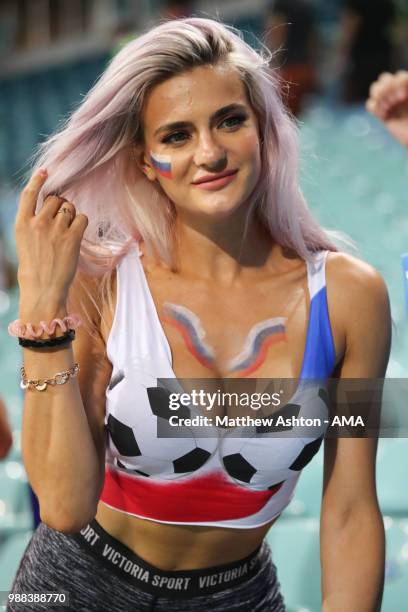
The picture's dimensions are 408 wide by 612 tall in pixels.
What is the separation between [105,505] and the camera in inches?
62.9

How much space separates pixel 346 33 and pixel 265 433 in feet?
22.0

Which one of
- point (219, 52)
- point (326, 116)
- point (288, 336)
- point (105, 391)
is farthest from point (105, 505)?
point (326, 116)

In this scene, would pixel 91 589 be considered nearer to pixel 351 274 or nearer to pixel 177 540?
pixel 177 540

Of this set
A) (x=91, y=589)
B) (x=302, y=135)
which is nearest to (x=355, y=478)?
(x=91, y=589)

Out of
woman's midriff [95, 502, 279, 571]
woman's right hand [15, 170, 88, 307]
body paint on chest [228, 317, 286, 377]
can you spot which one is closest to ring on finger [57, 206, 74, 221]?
woman's right hand [15, 170, 88, 307]

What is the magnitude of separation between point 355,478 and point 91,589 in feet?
1.56

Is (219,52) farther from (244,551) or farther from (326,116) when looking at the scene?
(326,116)

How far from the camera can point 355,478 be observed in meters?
1.53

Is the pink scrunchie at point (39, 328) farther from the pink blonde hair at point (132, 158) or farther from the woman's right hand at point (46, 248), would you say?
the pink blonde hair at point (132, 158)

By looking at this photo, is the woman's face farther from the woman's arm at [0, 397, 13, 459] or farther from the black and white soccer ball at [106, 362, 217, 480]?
the woman's arm at [0, 397, 13, 459]

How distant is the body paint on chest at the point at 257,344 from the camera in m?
1.52

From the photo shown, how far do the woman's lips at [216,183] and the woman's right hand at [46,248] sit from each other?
0.19 metres

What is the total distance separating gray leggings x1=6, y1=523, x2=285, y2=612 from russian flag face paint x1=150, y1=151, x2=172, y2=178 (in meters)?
0.62

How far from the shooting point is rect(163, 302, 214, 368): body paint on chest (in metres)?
1.52
